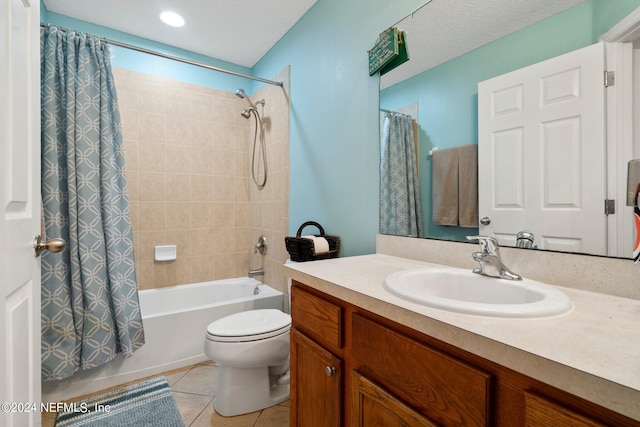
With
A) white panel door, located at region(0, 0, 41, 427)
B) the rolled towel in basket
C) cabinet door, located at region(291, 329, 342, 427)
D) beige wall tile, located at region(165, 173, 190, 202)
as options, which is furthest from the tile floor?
beige wall tile, located at region(165, 173, 190, 202)

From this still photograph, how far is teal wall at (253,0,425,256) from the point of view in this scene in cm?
155

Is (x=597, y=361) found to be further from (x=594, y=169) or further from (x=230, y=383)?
(x=230, y=383)

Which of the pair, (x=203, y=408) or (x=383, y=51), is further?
(x=203, y=408)

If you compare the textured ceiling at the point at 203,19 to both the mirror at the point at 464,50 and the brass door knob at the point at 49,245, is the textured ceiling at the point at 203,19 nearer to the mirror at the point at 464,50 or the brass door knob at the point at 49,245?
the mirror at the point at 464,50

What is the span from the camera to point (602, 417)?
0.41m

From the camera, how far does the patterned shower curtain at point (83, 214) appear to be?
1.64 meters

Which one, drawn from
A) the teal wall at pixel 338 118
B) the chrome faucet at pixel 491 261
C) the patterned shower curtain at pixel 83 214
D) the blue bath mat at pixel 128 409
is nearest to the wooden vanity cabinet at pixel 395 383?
the chrome faucet at pixel 491 261

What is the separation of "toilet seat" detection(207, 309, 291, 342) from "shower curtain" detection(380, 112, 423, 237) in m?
0.77

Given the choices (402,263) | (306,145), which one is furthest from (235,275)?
(402,263)

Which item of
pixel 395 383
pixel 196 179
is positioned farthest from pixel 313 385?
pixel 196 179

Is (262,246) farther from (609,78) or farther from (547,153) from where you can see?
(609,78)

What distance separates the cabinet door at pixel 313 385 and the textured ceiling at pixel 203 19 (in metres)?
2.07

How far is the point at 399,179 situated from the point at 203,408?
162 cm

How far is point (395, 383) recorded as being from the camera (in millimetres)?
711
